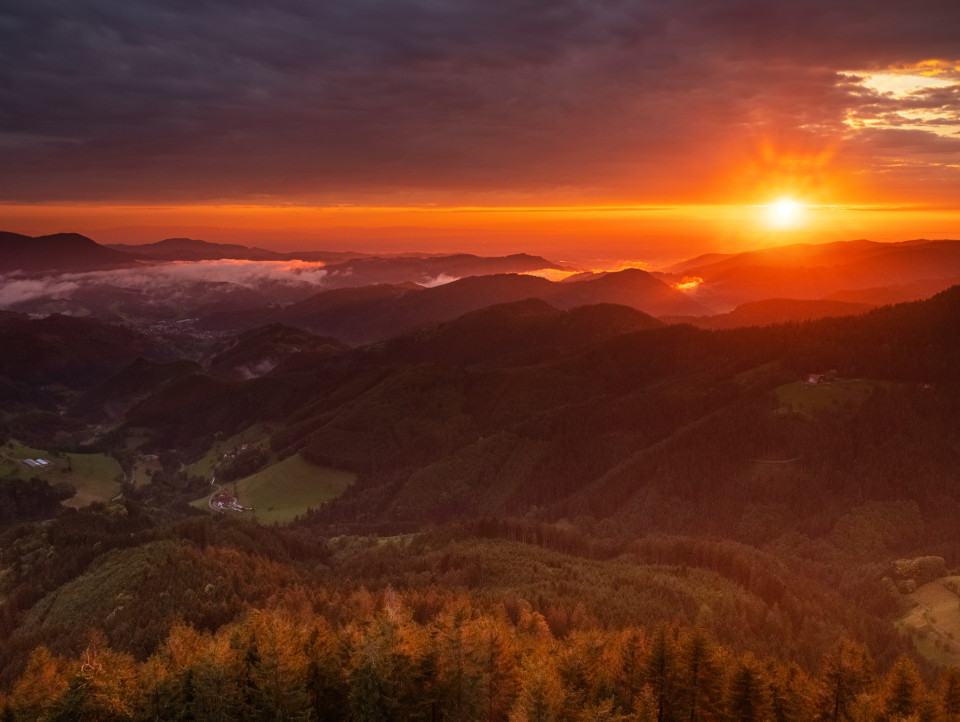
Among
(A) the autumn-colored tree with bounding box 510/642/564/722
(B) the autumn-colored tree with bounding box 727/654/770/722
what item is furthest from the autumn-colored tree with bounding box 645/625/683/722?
(A) the autumn-colored tree with bounding box 510/642/564/722

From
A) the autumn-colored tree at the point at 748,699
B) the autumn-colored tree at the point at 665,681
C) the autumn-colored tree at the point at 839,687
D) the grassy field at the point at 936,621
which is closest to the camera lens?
the autumn-colored tree at the point at 748,699

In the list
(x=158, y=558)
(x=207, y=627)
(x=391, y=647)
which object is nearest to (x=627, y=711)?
(x=391, y=647)

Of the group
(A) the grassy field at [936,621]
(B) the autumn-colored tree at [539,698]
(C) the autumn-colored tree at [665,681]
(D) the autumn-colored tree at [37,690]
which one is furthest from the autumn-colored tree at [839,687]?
(A) the grassy field at [936,621]

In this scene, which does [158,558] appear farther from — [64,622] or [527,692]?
[527,692]

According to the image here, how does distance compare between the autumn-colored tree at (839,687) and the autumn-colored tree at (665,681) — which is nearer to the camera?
the autumn-colored tree at (665,681)

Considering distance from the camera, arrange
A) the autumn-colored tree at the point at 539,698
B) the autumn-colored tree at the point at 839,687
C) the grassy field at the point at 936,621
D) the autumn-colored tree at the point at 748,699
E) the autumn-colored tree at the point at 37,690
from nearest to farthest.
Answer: the autumn-colored tree at the point at 539,698, the autumn-colored tree at the point at 748,699, the autumn-colored tree at the point at 839,687, the autumn-colored tree at the point at 37,690, the grassy field at the point at 936,621

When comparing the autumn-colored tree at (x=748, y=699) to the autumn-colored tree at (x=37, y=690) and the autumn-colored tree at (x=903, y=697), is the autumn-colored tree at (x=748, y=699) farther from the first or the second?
the autumn-colored tree at (x=37, y=690)

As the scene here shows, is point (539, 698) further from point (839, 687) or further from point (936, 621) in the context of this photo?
point (936, 621)

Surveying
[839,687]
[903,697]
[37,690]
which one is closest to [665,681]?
[839,687]
